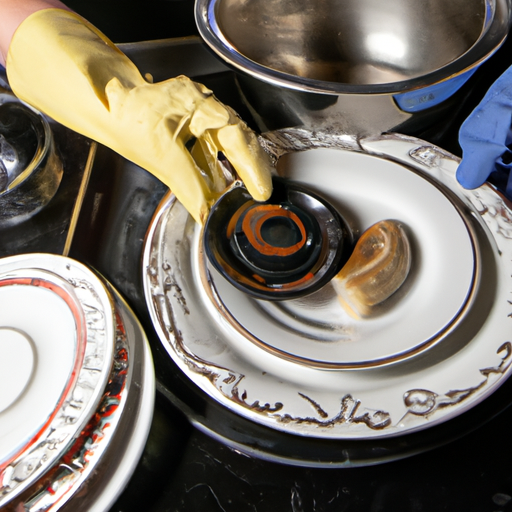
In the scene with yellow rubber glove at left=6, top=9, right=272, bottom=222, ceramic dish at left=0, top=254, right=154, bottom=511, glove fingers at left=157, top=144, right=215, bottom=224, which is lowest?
ceramic dish at left=0, top=254, right=154, bottom=511

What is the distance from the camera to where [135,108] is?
1.26ft

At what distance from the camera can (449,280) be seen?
378 millimetres

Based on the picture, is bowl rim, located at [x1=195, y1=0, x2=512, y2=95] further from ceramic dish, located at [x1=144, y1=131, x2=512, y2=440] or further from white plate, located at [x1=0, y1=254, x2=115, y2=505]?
white plate, located at [x1=0, y1=254, x2=115, y2=505]

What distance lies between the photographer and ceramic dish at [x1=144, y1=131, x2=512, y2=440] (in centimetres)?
32

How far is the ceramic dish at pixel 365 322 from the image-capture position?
1.06 ft

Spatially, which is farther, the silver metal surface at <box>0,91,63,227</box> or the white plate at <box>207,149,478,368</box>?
the silver metal surface at <box>0,91,63,227</box>

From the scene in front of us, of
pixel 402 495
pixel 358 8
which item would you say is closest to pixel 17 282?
pixel 402 495

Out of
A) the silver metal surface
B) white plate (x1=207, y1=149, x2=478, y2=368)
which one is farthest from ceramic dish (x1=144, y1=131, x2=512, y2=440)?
the silver metal surface

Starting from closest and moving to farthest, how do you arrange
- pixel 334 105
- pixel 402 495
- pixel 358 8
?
pixel 402 495 < pixel 334 105 < pixel 358 8

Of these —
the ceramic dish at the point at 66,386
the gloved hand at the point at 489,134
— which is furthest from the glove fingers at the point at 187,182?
the gloved hand at the point at 489,134

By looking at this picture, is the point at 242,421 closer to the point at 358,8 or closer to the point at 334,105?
the point at 334,105

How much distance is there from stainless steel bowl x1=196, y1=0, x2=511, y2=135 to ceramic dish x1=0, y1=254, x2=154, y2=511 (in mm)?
262

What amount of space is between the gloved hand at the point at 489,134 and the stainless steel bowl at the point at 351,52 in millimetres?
51

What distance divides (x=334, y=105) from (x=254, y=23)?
0.18 m
